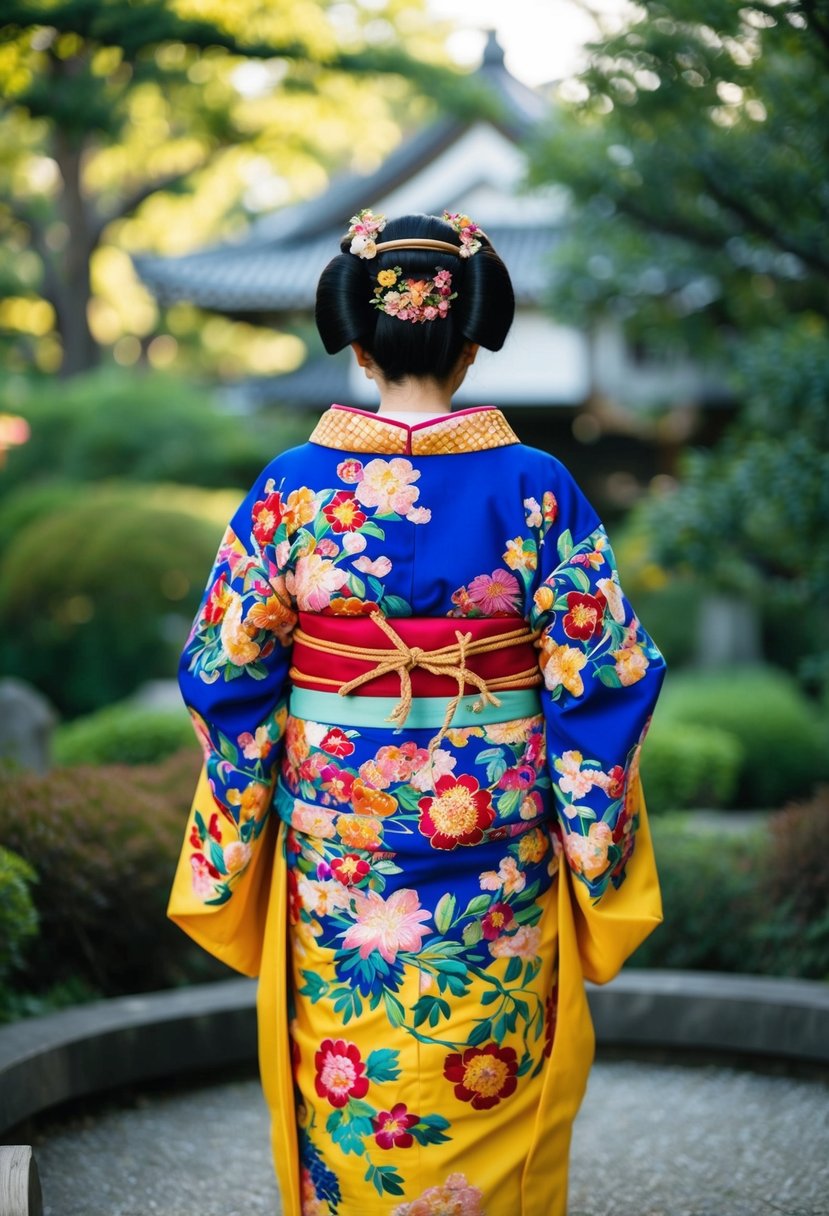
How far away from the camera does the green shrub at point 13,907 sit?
3430 mm

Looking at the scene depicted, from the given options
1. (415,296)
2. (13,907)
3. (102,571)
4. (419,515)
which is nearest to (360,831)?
(419,515)

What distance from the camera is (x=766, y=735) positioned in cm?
1092

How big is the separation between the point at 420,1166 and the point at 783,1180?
1.27 metres

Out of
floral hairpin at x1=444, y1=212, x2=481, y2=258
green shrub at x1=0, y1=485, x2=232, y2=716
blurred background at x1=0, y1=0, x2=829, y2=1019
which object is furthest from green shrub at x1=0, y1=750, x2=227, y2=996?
green shrub at x1=0, y1=485, x2=232, y2=716

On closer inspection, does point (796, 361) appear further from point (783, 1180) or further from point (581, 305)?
point (783, 1180)

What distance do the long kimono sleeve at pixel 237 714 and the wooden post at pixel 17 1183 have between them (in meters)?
0.55

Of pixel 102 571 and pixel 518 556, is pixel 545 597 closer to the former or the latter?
pixel 518 556

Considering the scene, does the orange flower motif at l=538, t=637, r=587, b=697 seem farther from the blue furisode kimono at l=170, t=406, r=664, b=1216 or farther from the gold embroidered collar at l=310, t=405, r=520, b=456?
the gold embroidered collar at l=310, t=405, r=520, b=456

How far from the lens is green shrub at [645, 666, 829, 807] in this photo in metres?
10.9

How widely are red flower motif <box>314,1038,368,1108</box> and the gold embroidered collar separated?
1126mm

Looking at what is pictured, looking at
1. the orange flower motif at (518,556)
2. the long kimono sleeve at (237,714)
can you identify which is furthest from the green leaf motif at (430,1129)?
the orange flower motif at (518,556)

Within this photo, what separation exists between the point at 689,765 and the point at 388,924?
706 centimetres

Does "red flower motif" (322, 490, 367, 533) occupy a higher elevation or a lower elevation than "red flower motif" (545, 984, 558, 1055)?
higher

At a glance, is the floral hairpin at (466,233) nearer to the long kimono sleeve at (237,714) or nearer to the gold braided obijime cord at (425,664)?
the long kimono sleeve at (237,714)
